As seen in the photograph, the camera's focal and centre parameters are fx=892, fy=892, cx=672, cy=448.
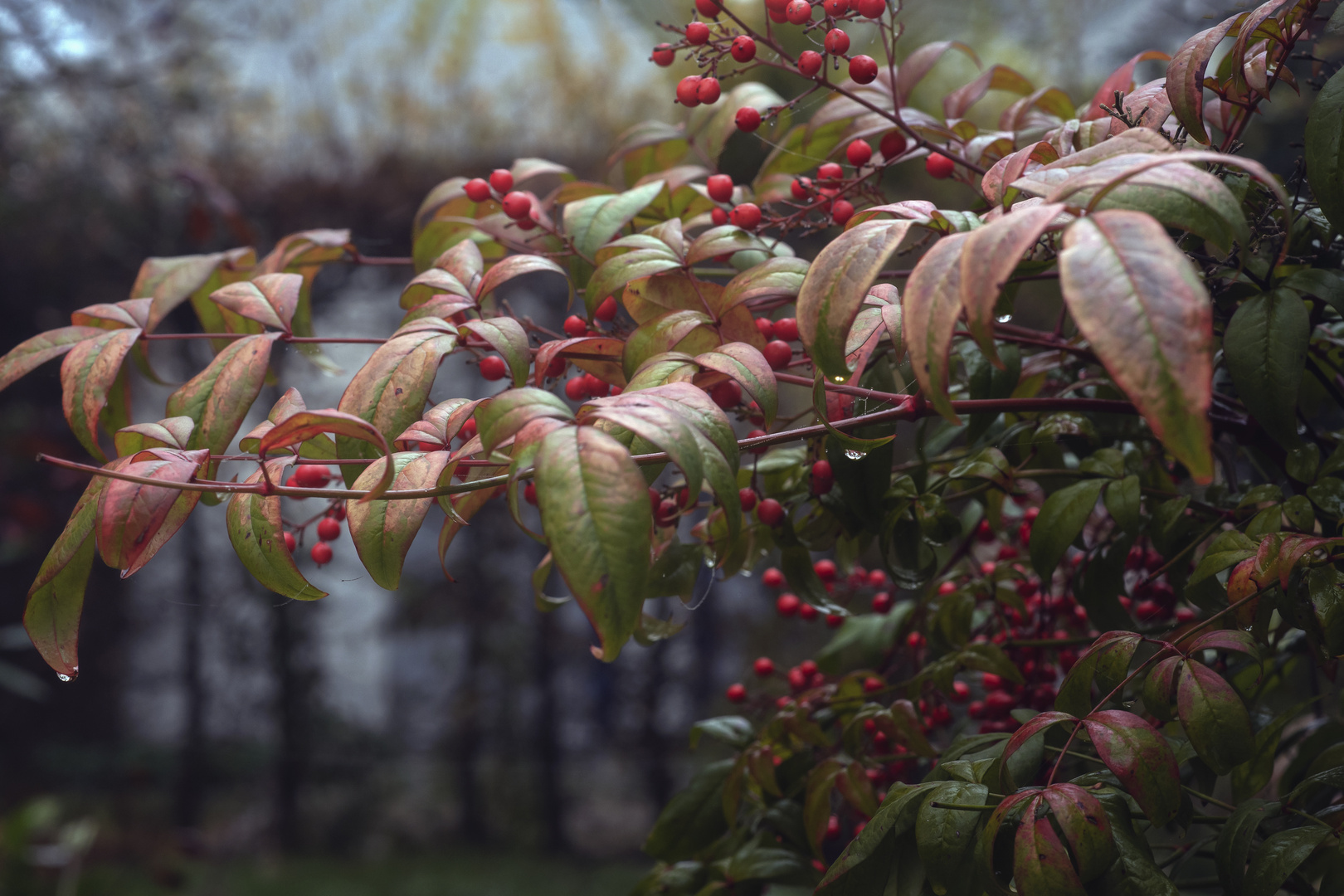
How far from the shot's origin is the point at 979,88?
2.34 feet

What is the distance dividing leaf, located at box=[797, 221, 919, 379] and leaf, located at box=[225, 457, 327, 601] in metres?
0.25

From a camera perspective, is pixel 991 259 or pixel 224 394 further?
pixel 224 394

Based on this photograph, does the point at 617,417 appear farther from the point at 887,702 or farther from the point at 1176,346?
the point at 887,702

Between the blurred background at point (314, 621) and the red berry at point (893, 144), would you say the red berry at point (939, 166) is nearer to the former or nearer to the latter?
the red berry at point (893, 144)

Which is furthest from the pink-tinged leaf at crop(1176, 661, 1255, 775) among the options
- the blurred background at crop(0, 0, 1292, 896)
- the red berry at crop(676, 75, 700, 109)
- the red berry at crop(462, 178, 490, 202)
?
the blurred background at crop(0, 0, 1292, 896)

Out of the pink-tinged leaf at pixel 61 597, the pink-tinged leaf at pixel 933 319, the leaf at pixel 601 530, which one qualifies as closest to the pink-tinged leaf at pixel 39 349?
the pink-tinged leaf at pixel 61 597

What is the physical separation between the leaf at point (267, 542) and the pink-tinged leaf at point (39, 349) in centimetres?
17

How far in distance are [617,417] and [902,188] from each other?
1986mm

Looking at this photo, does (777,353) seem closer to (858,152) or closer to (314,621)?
(858,152)

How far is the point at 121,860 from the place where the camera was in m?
2.38

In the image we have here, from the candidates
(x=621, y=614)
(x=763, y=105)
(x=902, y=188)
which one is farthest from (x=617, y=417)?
(x=902, y=188)

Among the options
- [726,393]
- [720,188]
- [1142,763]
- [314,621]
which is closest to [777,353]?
[726,393]

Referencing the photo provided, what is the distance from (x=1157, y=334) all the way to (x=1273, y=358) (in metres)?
0.24

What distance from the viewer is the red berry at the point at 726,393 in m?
0.45
